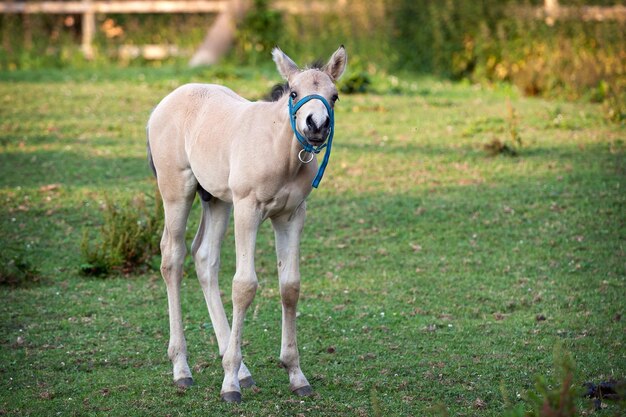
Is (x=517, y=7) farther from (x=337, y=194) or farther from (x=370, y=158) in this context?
(x=337, y=194)

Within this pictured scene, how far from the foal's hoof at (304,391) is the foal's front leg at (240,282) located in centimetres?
40

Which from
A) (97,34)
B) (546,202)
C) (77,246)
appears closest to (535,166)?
(546,202)

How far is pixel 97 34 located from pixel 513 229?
1507 cm

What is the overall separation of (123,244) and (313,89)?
3.98 meters

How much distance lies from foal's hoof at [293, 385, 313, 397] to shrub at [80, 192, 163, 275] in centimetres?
339

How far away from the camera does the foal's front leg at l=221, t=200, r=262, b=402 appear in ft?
18.3

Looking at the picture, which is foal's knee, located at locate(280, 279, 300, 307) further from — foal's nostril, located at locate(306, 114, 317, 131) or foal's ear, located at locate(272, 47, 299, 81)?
foal's ear, located at locate(272, 47, 299, 81)

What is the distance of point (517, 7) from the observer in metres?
18.6

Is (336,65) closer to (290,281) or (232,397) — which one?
(290,281)

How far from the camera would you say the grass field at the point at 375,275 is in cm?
594

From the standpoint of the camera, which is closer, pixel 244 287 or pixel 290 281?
pixel 244 287

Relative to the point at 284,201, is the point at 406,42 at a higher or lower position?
higher

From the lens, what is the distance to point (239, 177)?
5562 millimetres

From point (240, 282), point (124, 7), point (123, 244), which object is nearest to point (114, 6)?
point (124, 7)
